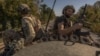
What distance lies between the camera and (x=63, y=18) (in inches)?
219

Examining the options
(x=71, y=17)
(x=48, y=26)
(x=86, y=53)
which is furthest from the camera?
(x=48, y=26)

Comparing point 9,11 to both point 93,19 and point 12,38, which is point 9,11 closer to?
point 93,19

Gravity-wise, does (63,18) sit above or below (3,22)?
above

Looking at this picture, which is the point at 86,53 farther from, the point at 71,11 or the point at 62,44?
the point at 71,11

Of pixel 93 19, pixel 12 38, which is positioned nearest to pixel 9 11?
pixel 93 19

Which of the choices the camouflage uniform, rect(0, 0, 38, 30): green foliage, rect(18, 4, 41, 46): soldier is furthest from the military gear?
rect(0, 0, 38, 30): green foliage

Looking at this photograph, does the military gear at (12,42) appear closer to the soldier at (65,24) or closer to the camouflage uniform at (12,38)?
the camouflage uniform at (12,38)

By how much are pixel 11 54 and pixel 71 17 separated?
127 centimetres

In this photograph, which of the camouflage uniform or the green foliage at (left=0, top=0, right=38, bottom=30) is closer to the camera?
the camouflage uniform

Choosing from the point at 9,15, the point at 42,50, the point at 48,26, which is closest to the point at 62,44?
the point at 42,50

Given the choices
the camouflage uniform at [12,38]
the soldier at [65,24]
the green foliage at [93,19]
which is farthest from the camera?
the green foliage at [93,19]

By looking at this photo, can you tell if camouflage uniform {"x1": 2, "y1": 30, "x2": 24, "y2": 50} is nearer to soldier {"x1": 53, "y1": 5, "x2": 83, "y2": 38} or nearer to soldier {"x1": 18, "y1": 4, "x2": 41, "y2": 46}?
soldier {"x1": 18, "y1": 4, "x2": 41, "y2": 46}

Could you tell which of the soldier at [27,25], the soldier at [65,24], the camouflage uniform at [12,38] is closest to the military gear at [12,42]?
the camouflage uniform at [12,38]

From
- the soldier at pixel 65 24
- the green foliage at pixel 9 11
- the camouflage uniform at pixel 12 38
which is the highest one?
the soldier at pixel 65 24
